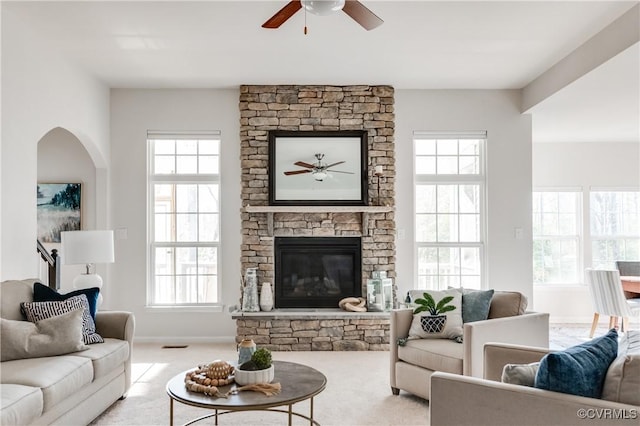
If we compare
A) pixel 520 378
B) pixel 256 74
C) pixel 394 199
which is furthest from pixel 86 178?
pixel 520 378

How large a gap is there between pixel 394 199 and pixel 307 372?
2.95 meters

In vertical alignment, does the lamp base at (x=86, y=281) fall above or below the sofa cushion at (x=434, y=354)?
above

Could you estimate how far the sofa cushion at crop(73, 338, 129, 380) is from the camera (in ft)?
10.5

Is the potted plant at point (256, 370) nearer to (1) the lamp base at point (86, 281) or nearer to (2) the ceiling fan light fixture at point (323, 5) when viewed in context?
(2) the ceiling fan light fixture at point (323, 5)

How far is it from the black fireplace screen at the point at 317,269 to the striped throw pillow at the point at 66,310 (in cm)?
229

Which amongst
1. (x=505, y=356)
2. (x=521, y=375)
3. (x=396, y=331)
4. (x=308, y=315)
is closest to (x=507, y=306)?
(x=396, y=331)

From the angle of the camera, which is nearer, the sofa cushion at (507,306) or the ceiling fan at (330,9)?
the ceiling fan at (330,9)

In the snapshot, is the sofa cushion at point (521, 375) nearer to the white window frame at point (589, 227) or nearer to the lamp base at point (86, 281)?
the lamp base at point (86, 281)

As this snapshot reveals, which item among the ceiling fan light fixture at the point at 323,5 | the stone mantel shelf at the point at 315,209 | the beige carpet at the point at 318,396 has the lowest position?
the beige carpet at the point at 318,396

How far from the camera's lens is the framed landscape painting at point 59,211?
5.84 m

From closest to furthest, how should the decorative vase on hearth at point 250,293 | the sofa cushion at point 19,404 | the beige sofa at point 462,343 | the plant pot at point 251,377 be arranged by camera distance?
1. the sofa cushion at point 19,404
2. the plant pot at point 251,377
3. the beige sofa at point 462,343
4. the decorative vase on hearth at point 250,293

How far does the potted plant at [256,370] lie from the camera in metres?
2.76

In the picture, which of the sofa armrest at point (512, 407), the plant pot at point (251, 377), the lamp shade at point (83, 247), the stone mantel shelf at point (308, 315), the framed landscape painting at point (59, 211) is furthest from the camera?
the framed landscape painting at point (59, 211)

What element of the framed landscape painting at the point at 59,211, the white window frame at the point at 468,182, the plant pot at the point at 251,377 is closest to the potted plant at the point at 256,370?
the plant pot at the point at 251,377
